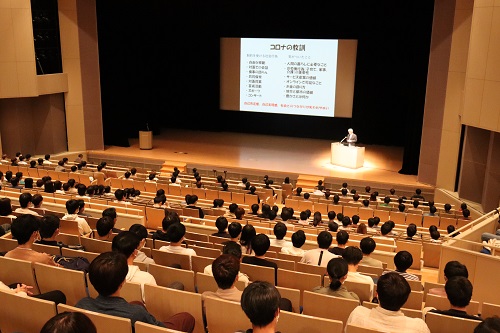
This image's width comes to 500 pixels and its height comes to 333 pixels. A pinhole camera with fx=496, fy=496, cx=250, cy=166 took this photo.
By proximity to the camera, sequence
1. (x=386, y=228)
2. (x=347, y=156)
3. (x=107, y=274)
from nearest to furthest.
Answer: (x=107, y=274)
(x=386, y=228)
(x=347, y=156)

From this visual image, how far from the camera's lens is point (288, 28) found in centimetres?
1867

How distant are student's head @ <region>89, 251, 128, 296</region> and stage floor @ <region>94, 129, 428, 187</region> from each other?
1199cm

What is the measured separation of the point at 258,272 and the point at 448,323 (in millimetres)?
1919

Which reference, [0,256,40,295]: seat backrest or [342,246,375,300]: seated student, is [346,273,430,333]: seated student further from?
[0,256,40,295]: seat backrest

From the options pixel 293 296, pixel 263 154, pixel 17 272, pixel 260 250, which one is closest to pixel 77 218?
pixel 17 272

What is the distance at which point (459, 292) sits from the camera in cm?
395

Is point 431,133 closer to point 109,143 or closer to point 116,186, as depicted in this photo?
point 116,186

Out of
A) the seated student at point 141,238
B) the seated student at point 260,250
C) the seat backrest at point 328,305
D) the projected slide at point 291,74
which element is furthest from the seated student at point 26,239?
the projected slide at point 291,74

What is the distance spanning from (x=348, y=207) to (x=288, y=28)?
10.1 m

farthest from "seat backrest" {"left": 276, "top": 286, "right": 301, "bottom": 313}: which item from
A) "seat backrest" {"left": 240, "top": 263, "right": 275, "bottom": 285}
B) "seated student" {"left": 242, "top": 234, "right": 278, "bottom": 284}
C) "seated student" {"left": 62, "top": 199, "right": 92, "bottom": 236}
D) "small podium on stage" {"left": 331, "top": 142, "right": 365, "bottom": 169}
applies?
"small podium on stage" {"left": 331, "top": 142, "right": 365, "bottom": 169}

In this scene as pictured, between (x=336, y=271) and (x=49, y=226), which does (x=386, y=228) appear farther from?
(x=49, y=226)

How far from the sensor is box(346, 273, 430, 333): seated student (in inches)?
137

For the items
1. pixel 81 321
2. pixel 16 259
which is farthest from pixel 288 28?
pixel 81 321

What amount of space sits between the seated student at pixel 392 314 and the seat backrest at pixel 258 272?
1.51m
